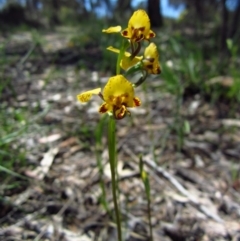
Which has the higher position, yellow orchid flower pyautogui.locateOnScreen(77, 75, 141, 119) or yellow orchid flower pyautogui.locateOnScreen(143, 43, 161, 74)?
yellow orchid flower pyautogui.locateOnScreen(143, 43, 161, 74)

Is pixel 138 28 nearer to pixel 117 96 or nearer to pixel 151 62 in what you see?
pixel 151 62

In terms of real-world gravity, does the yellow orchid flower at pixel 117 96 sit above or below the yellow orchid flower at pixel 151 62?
below

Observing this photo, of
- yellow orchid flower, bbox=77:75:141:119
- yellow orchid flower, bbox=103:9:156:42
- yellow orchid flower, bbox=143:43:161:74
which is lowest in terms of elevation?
yellow orchid flower, bbox=77:75:141:119

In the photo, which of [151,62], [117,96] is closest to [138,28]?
[151,62]

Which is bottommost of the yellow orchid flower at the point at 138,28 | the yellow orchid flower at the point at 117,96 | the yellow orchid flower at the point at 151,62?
the yellow orchid flower at the point at 117,96

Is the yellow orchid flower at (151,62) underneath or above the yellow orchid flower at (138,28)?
underneath

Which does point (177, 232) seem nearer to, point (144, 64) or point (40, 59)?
point (144, 64)

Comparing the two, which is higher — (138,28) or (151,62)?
(138,28)

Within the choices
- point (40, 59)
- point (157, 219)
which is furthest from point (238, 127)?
point (40, 59)
